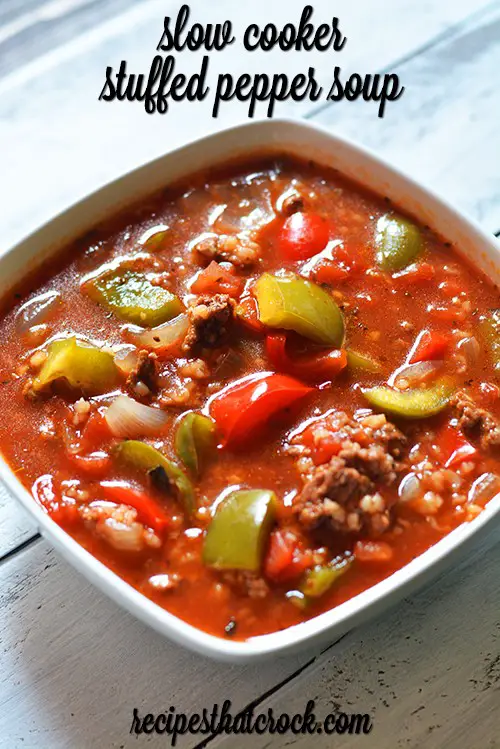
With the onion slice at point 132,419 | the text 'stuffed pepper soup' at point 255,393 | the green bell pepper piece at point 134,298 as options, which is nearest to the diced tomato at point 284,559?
the text 'stuffed pepper soup' at point 255,393

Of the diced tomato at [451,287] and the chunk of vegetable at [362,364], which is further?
the diced tomato at [451,287]

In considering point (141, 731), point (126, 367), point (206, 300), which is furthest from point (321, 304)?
point (141, 731)

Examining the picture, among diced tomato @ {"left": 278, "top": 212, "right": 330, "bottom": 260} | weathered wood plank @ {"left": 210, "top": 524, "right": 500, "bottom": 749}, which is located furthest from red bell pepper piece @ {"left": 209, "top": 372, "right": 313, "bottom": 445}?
weathered wood plank @ {"left": 210, "top": 524, "right": 500, "bottom": 749}

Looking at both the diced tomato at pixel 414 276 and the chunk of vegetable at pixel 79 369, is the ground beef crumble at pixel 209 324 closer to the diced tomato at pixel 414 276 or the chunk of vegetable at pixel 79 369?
the chunk of vegetable at pixel 79 369

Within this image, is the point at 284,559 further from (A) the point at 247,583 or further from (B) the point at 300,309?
(B) the point at 300,309

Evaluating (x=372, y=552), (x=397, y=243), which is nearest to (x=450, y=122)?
(x=397, y=243)

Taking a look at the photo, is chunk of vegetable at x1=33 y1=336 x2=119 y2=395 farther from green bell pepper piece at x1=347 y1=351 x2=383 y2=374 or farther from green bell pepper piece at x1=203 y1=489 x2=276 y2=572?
green bell pepper piece at x1=347 y1=351 x2=383 y2=374
